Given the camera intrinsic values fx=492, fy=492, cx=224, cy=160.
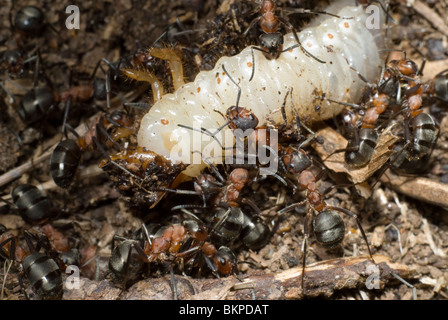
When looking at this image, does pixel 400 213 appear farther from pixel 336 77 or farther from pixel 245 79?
pixel 245 79

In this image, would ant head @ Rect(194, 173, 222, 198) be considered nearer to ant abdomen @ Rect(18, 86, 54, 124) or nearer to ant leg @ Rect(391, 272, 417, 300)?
ant leg @ Rect(391, 272, 417, 300)

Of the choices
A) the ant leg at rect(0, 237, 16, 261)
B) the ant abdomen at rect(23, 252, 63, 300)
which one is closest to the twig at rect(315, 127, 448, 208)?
the ant abdomen at rect(23, 252, 63, 300)

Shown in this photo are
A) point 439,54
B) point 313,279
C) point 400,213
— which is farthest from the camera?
point 439,54

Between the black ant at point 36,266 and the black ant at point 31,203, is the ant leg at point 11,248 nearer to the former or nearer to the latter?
the black ant at point 36,266

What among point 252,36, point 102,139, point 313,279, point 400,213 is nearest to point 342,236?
point 313,279

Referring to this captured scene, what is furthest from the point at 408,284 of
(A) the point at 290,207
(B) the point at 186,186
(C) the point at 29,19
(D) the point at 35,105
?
(C) the point at 29,19

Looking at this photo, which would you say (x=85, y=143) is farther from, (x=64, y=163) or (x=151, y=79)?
(x=151, y=79)

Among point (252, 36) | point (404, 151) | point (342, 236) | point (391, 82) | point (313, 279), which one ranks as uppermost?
point (252, 36)

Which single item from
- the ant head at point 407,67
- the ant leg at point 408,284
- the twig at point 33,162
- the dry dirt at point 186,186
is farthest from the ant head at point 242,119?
the ant leg at point 408,284
